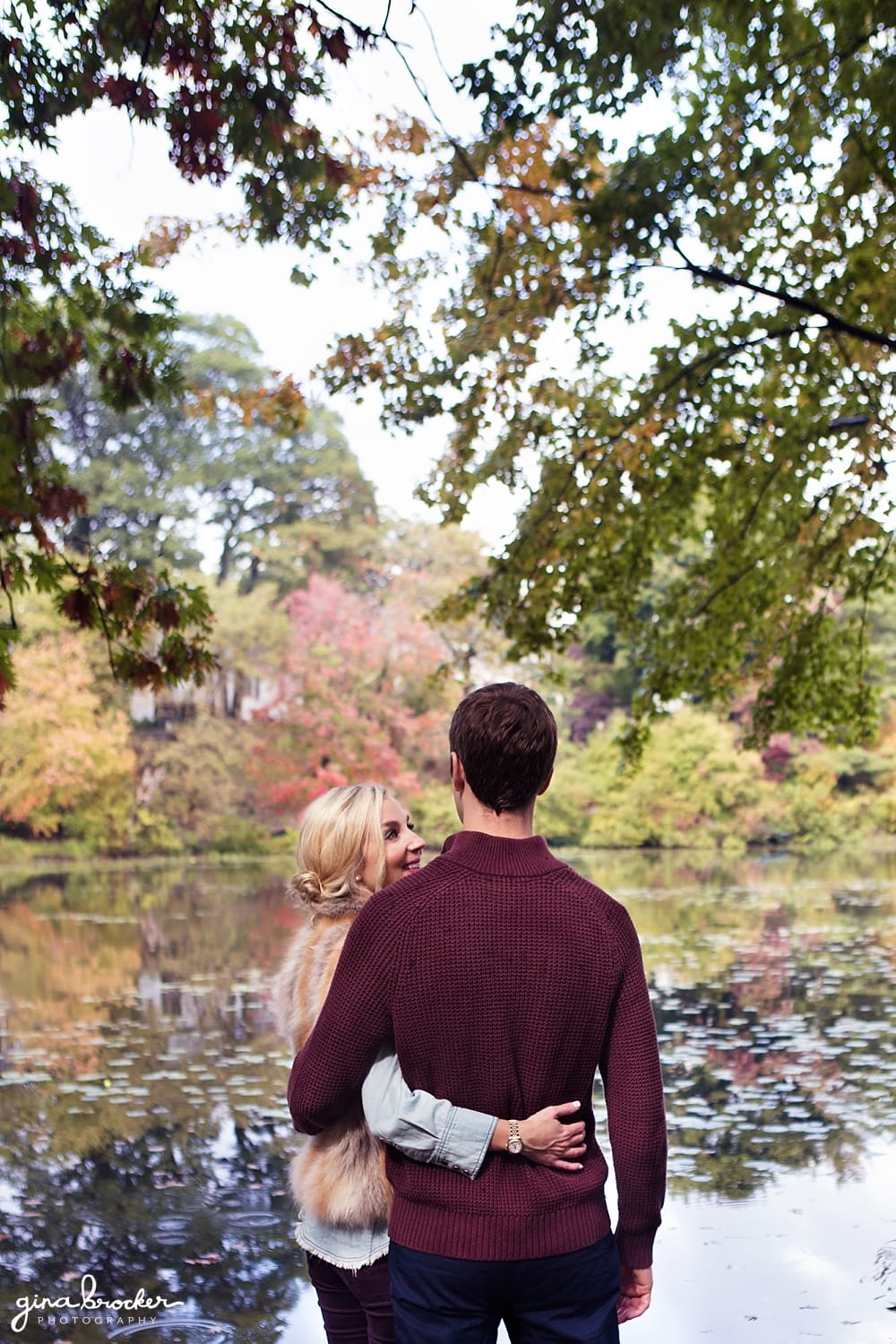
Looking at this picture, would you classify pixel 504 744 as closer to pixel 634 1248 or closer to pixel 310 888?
pixel 310 888

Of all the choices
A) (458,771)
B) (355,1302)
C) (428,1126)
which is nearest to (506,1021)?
(428,1126)

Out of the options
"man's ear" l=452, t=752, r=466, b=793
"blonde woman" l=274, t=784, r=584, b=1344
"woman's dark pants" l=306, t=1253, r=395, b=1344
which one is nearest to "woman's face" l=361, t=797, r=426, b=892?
"blonde woman" l=274, t=784, r=584, b=1344

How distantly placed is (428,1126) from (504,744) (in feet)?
1.48

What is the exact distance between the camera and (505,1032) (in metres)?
1.53

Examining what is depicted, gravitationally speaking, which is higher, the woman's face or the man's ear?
the man's ear

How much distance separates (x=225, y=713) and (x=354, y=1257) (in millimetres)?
22467

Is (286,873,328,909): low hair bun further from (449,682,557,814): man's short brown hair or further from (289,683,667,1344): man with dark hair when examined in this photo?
(449,682,557,814): man's short brown hair

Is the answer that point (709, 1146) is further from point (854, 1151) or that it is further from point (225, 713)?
point (225, 713)

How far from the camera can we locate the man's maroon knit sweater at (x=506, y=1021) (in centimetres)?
152

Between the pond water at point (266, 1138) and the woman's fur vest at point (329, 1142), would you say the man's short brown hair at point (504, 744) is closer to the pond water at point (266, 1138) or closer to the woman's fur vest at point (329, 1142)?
the woman's fur vest at point (329, 1142)

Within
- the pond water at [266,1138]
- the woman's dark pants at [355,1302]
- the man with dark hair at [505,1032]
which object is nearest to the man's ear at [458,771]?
the man with dark hair at [505,1032]

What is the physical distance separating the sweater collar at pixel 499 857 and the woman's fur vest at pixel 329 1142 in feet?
1.08

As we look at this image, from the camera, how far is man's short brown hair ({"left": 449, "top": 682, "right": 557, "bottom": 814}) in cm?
153

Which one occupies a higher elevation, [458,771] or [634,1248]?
[458,771]
